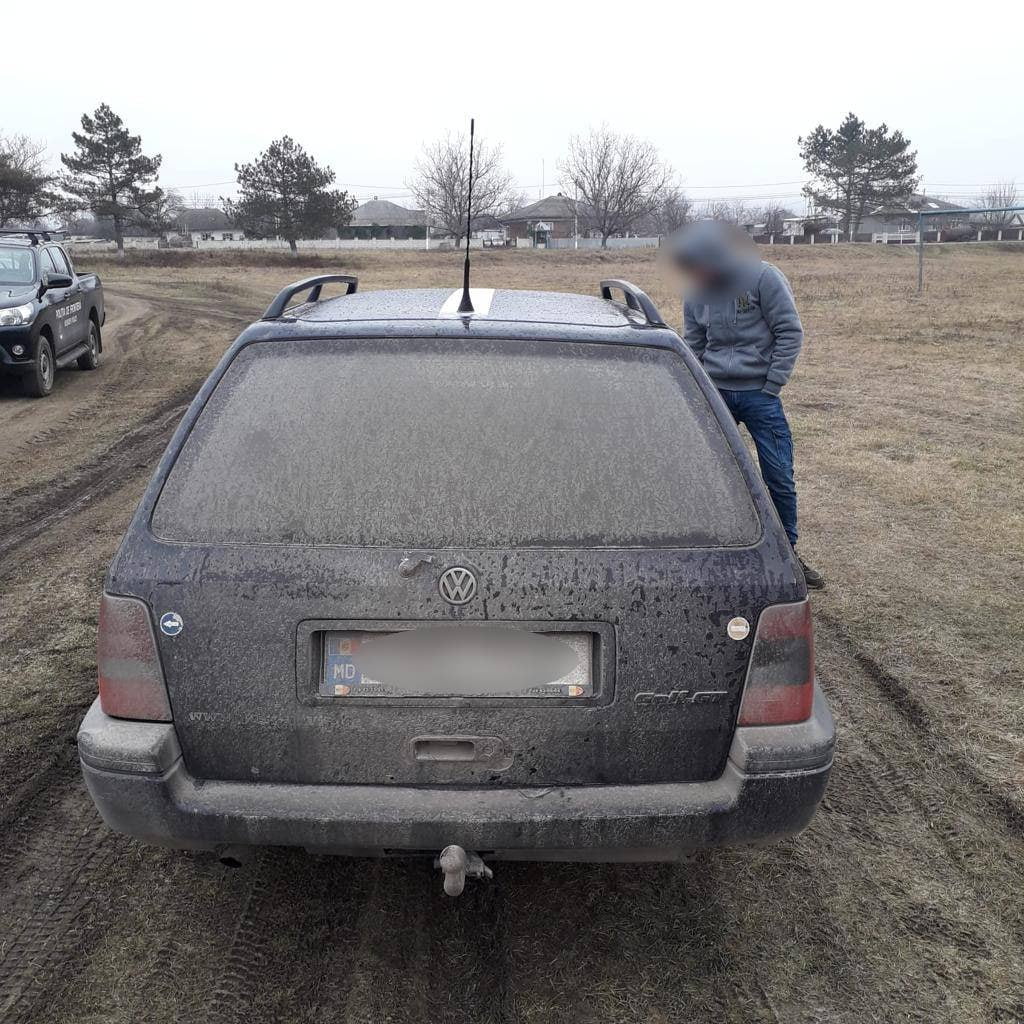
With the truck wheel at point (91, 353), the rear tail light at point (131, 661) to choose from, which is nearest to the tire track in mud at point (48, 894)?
the rear tail light at point (131, 661)

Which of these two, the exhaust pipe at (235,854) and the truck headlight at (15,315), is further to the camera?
the truck headlight at (15,315)

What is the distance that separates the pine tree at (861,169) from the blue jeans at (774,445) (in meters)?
80.3

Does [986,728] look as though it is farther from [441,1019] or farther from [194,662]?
[194,662]

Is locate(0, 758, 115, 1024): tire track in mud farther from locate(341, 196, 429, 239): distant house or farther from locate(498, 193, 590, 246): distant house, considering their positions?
locate(498, 193, 590, 246): distant house

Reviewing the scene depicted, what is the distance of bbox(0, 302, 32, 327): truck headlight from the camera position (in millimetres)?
10844

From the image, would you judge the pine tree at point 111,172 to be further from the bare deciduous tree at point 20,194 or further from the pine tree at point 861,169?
the pine tree at point 861,169

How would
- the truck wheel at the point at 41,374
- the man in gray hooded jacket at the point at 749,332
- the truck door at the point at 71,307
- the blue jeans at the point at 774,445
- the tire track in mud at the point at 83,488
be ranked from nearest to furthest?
the man in gray hooded jacket at the point at 749,332 → the blue jeans at the point at 774,445 → the tire track in mud at the point at 83,488 → the truck wheel at the point at 41,374 → the truck door at the point at 71,307

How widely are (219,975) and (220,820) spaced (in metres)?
0.53

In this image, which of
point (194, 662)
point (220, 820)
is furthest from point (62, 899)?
point (194, 662)

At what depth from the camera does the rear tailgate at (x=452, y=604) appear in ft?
7.54

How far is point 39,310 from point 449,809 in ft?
35.4

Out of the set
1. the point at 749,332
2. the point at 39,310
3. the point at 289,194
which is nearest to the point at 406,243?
the point at 289,194

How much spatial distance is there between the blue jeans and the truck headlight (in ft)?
29.0

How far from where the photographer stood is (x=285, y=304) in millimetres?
3217
